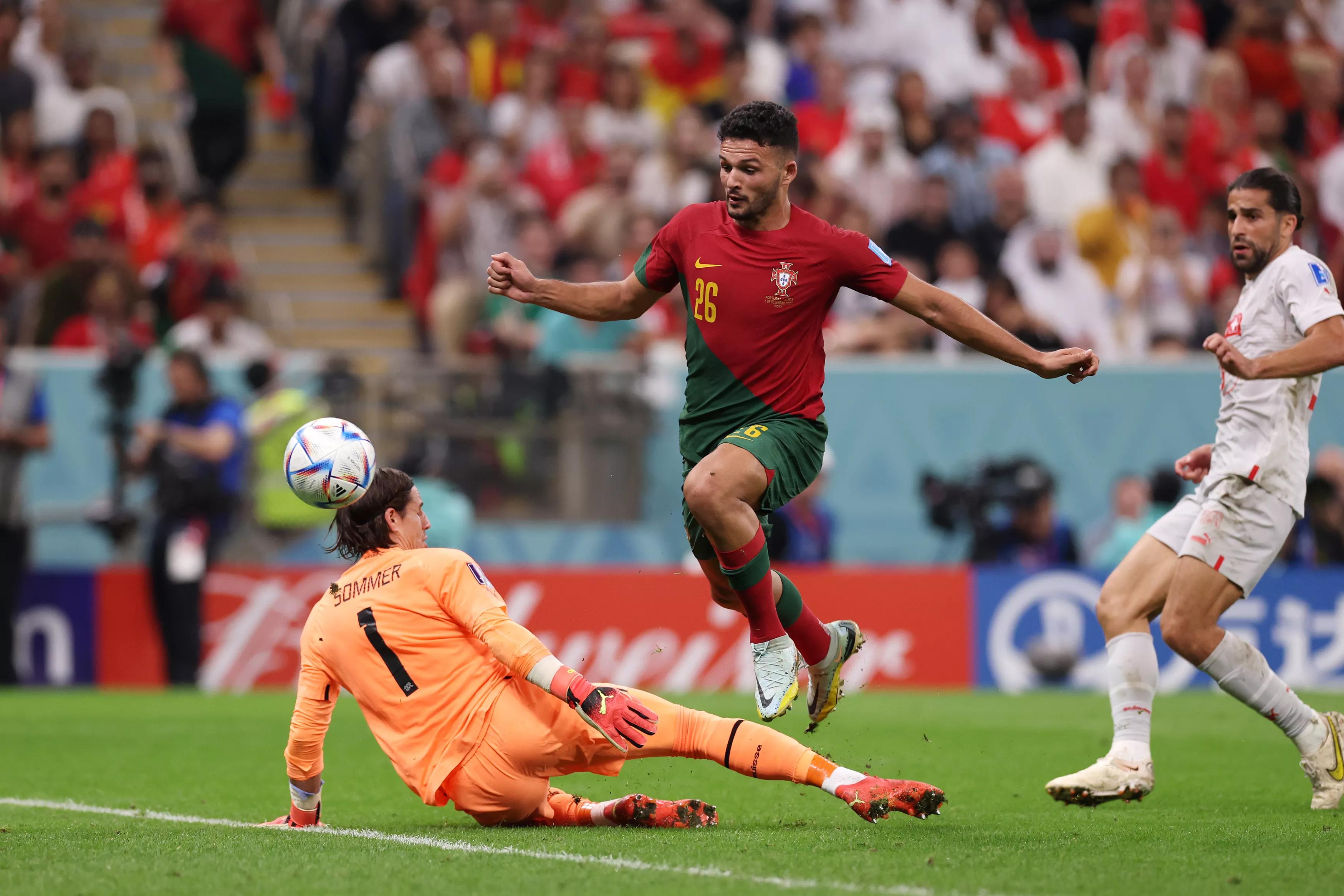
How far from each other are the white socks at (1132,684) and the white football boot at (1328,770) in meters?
0.74

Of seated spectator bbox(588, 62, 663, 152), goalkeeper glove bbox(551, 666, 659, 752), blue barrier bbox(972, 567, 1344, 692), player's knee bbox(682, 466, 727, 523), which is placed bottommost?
blue barrier bbox(972, 567, 1344, 692)

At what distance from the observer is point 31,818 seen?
24.5 ft

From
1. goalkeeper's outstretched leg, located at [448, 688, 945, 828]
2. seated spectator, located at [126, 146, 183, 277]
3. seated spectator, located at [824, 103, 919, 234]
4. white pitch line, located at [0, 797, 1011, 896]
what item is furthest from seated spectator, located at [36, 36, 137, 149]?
goalkeeper's outstretched leg, located at [448, 688, 945, 828]

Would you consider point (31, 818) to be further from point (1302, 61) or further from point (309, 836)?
point (1302, 61)

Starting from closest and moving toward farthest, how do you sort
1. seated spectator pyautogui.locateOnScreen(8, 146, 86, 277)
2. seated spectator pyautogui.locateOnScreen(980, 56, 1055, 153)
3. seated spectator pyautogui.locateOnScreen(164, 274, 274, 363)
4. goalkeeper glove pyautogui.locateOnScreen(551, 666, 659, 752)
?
goalkeeper glove pyautogui.locateOnScreen(551, 666, 659, 752)
seated spectator pyautogui.locateOnScreen(164, 274, 274, 363)
seated spectator pyautogui.locateOnScreen(8, 146, 86, 277)
seated spectator pyautogui.locateOnScreen(980, 56, 1055, 153)

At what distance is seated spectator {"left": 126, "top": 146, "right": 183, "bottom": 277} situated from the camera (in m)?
16.2

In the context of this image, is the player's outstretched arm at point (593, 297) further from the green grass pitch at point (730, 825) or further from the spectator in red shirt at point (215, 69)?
the spectator in red shirt at point (215, 69)

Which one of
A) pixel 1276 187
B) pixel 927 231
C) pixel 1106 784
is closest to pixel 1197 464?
pixel 1276 187

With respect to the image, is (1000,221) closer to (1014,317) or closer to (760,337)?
(1014,317)

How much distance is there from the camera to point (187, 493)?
14023 millimetres

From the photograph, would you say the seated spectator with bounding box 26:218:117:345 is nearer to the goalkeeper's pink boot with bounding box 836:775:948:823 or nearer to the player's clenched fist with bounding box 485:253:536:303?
the player's clenched fist with bounding box 485:253:536:303

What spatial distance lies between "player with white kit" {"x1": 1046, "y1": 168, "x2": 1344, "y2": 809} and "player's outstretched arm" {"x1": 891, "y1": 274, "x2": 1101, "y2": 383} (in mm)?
1058

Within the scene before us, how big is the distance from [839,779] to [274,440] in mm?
8990

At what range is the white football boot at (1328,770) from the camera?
763 centimetres
